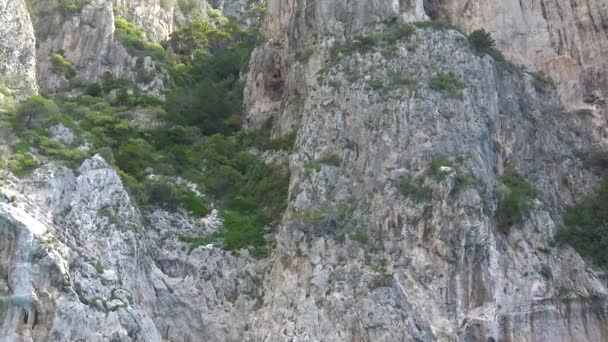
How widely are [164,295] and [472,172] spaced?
12.4 metres

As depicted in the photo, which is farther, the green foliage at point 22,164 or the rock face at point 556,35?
the rock face at point 556,35

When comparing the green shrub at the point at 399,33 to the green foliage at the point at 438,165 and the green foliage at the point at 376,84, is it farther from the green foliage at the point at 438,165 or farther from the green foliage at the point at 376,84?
the green foliage at the point at 438,165

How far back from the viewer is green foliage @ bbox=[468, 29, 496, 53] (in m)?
38.2

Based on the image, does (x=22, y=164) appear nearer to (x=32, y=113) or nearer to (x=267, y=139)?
(x=32, y=113)

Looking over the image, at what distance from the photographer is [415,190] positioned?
31.2m

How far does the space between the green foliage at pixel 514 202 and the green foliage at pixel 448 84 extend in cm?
429

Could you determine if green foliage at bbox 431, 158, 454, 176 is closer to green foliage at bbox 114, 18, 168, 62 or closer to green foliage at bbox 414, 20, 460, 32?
green foliage at bbox 414, 20, 460, 32

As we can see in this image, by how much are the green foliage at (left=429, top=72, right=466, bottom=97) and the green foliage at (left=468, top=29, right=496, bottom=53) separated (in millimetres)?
3327

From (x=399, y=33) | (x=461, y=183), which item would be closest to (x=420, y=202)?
(x=461, y=183)

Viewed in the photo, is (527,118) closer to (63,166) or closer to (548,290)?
(548,290)

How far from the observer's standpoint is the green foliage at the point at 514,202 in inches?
1248

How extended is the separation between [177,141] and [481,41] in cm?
1495

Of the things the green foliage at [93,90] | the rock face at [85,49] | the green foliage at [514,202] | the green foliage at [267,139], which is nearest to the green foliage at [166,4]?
the rock face at [85,49]

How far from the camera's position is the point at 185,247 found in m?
32.2
